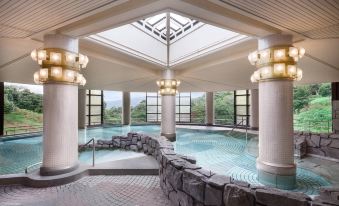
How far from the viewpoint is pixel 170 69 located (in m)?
11.4

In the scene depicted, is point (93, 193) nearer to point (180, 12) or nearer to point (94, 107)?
point (180, 12)

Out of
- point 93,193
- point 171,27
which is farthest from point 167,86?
point 93,193

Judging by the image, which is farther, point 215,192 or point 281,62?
point 281,62

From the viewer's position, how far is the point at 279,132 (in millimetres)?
5320

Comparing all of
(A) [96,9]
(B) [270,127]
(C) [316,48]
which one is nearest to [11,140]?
(A) [96,9]

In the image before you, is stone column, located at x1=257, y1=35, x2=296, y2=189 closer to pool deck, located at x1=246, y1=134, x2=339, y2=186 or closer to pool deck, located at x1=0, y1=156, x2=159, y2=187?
pool deck, located at x1=246, y1=134, x2=339, y2=186

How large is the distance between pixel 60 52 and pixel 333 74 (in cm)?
1222

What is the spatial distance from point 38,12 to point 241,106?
19268mm

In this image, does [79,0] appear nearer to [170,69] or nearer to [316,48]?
[316,48]

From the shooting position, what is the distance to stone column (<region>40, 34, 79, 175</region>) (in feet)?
17.4

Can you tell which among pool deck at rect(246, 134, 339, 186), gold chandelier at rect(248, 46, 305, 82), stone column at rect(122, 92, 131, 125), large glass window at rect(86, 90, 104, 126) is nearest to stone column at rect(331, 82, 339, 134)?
pool deck at rect(246, 134, 339, 186)

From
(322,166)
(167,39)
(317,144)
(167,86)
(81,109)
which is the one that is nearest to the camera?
(322,166)

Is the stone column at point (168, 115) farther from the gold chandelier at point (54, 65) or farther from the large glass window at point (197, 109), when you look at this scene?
the large glass window at point (197, 109)

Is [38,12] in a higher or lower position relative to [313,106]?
higher
